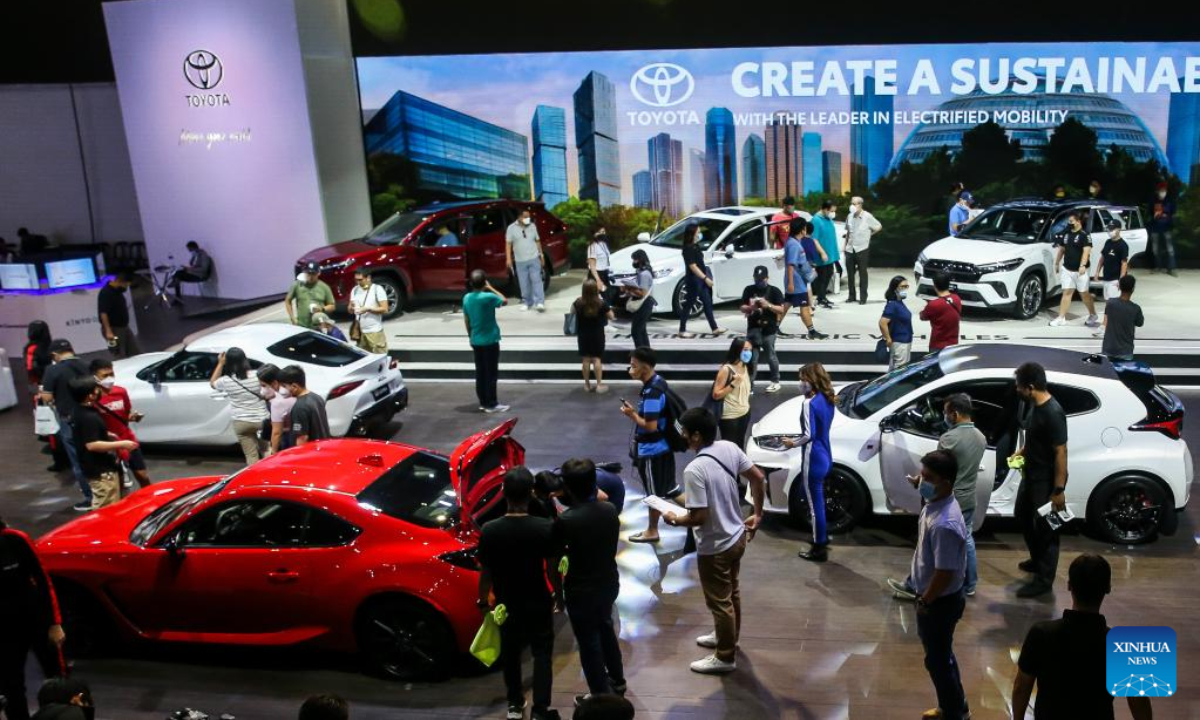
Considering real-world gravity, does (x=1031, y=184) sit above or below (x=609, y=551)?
above

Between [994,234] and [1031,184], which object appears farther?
[1031,184]

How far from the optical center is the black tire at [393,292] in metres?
15.6

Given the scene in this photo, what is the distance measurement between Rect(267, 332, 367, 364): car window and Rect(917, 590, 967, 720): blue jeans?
7190 millimetres

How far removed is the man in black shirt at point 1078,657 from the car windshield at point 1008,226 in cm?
1118

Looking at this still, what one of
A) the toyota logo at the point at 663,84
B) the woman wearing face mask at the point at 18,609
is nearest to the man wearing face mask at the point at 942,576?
the woman wearing face mask at the point at 18,609

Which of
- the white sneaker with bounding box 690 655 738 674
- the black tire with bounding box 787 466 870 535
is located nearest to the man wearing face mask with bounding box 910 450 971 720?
the white sneaker with bounding box 690 655 738 674

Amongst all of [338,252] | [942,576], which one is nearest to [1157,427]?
[942,576]

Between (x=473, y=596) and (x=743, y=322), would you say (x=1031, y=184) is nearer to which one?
(x=743, y=322)

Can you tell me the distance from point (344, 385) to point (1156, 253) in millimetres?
13653

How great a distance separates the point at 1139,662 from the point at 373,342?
31.6ft

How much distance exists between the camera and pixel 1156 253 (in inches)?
675

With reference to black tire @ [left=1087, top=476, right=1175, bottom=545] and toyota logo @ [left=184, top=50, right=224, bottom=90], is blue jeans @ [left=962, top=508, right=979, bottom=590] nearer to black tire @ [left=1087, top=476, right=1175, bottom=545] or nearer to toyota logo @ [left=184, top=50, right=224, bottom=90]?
black tire @ [left=1087, top=476, right=1175, bottom=545]

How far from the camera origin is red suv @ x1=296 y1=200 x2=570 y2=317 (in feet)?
50.5

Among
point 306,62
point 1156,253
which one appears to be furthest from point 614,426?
point 1156,253
